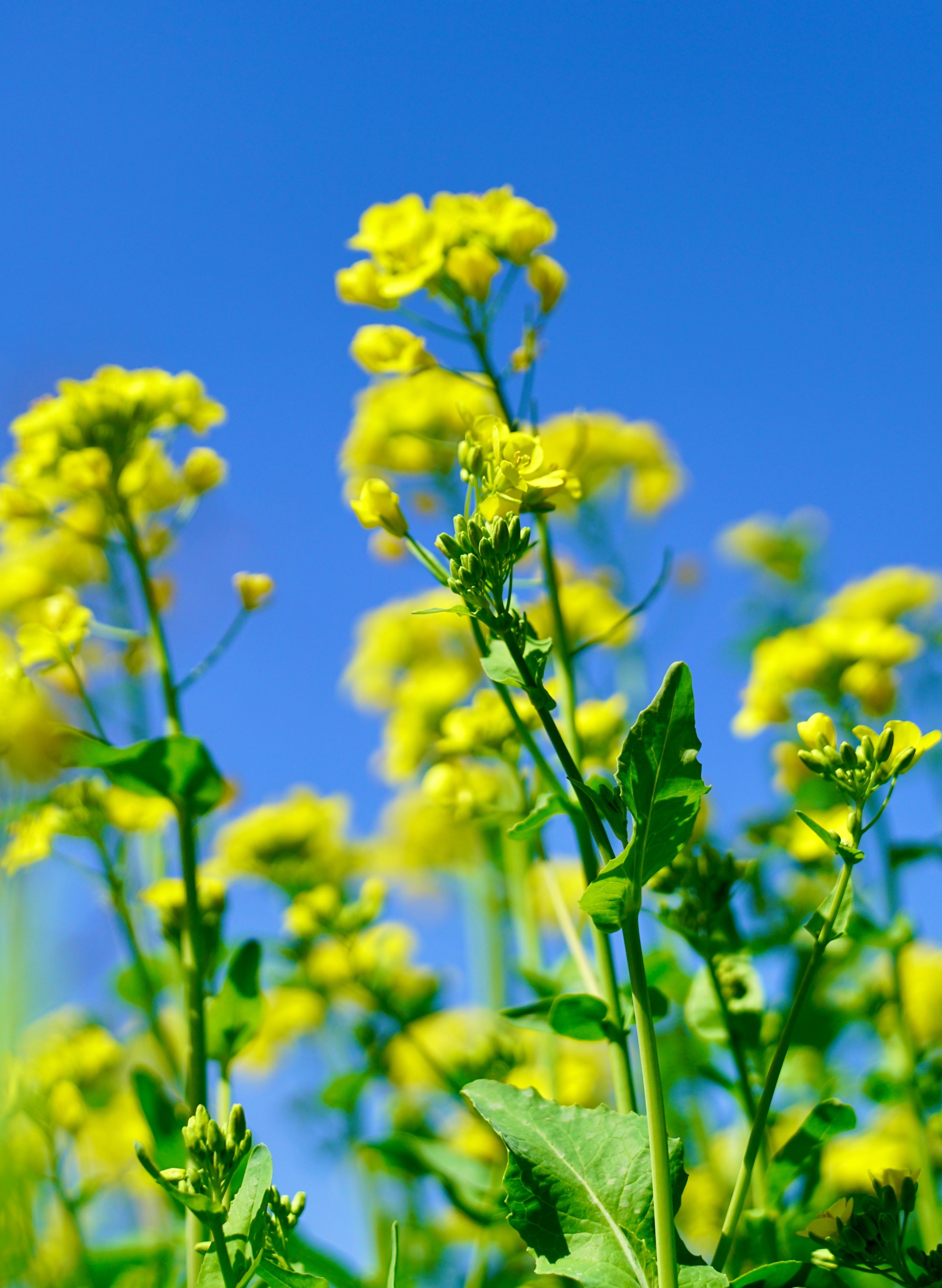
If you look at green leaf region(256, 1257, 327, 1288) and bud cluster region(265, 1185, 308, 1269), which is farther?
bud cluster region(265, 1185, 308, 1269)

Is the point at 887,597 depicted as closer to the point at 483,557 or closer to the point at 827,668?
the point at 827,668

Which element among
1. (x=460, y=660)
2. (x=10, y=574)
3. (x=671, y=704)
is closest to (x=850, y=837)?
(x=671, y=704)

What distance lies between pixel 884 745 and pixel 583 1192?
0.61 m

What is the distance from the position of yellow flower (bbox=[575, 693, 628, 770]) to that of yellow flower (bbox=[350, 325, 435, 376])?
895 mm

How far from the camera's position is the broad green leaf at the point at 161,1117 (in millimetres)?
1566

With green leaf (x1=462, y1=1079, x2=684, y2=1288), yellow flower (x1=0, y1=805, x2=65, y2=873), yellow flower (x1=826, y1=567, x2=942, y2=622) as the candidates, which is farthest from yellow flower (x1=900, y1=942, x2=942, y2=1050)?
yellow flower (x1=0, y1=805, x2=65, y2=873)

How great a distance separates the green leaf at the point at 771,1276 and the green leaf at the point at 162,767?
1090mm

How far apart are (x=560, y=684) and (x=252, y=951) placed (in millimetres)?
710

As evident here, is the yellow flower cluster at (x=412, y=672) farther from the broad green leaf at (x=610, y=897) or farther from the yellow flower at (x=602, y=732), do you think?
the broad green leaf at (x=610, y=897)

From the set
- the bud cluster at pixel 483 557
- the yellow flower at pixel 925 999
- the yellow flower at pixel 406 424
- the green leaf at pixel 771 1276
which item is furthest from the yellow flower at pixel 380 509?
the yellow flower at pixel 925 999

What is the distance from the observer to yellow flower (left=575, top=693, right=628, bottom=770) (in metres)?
2.39

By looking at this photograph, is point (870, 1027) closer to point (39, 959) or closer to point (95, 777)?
point (95, 777)

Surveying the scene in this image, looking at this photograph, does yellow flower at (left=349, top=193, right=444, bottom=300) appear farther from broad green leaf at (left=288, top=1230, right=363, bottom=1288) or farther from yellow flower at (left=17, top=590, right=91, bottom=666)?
broad green leaf at (left=288, top=1230, right=363, bottom=1288)

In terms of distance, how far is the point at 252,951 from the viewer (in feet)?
5.90
